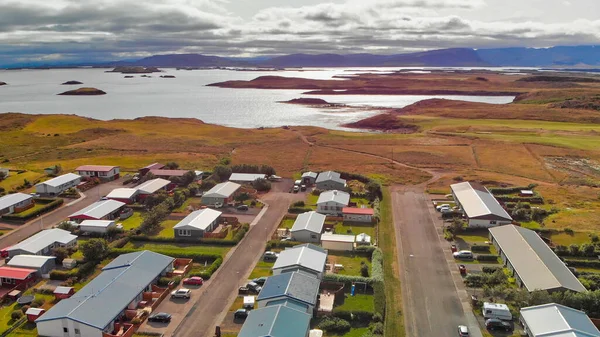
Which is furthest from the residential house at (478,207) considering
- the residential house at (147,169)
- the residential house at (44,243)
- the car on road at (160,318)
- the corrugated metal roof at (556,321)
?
the residential house at (147,169)

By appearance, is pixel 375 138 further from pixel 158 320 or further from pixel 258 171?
pixel 158 320

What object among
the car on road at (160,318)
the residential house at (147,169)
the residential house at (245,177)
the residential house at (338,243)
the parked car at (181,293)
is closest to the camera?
the car on road at (160,318)

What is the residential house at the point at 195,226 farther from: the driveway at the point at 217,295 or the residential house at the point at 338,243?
the residential house at the point at 338,243

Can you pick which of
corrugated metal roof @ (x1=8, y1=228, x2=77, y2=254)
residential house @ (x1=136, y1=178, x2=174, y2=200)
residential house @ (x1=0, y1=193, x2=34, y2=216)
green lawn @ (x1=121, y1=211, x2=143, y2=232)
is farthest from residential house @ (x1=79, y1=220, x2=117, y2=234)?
residential house @ (x1=0, y1=193, x2=34, y2=216)

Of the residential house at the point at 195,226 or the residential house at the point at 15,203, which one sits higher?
the residential house at the point at 195,226

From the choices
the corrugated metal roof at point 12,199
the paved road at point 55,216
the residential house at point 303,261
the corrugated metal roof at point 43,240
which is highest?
the residential house at point 303,261

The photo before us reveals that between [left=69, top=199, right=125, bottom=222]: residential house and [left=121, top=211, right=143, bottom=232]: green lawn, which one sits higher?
[left=69, top=199, right=125, bottom=222]: residential house

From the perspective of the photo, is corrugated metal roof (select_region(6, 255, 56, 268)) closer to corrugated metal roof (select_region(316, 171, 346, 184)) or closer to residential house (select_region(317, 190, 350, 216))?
residential house (select_region(317, 190, 350, 216))
